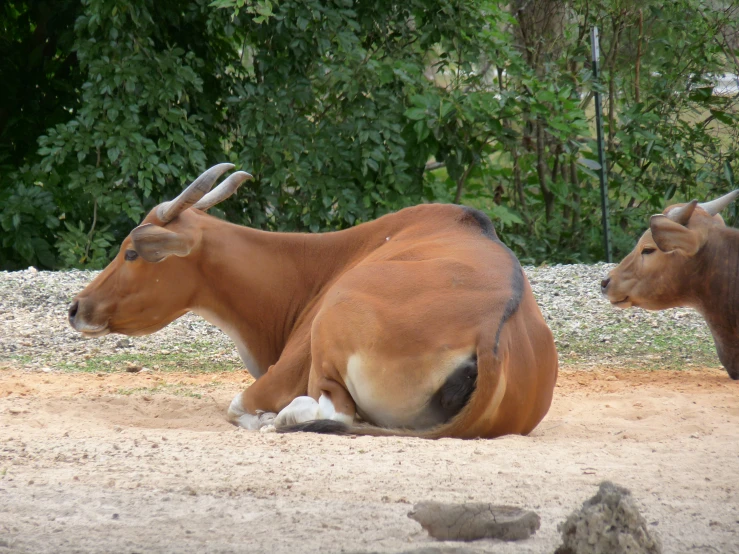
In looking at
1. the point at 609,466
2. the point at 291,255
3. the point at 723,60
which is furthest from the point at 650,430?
the point at 723,60

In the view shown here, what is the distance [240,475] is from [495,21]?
8.09 metres

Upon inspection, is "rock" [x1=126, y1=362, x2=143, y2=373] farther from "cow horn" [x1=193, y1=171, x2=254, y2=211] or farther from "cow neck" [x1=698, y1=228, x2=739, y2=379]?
"cow neck" [x1=698, y1=228, x2=739, y2=379]

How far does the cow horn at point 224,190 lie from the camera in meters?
5.27

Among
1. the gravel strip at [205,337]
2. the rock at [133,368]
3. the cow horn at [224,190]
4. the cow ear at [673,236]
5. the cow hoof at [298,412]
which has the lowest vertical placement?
the gravel strip at [205,337]

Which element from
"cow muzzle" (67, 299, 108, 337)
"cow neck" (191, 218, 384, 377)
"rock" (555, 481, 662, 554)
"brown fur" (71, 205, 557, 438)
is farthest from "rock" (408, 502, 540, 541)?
"cow muzzle" (67, 299, 108, 337)

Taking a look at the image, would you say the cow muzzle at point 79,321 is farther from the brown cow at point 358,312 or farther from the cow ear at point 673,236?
the cow ear at point 673,236

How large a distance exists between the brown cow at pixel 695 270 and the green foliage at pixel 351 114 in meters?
4.08

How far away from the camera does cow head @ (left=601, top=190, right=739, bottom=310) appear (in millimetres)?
6160

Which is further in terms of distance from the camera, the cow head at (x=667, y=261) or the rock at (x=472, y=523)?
the cow head at (x=667, y=261)

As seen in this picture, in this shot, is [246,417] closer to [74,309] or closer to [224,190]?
[74,309]

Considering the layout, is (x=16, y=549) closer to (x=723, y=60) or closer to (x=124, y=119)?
(x=124, y=119)

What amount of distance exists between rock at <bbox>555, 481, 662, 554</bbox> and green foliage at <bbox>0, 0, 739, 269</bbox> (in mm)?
7180

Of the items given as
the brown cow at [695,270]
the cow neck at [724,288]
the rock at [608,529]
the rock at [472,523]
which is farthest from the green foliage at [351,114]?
the rock at [608,529]

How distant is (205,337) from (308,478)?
A: 4365mm
